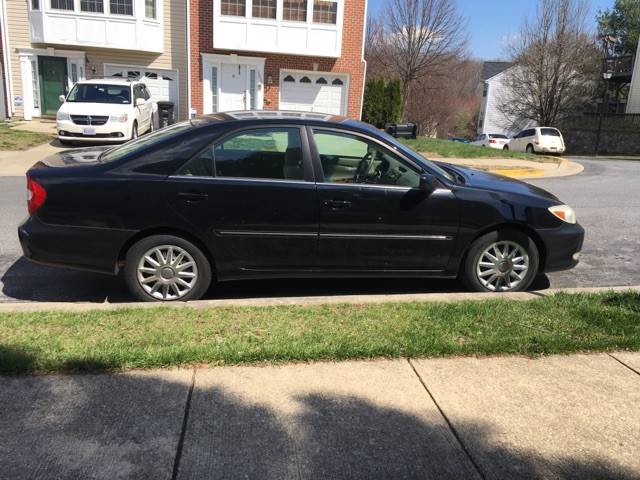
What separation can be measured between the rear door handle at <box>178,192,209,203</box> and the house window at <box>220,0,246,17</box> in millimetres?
18572

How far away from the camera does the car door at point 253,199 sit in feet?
15.5

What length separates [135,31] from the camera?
70.4 ft

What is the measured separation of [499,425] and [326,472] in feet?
3.39

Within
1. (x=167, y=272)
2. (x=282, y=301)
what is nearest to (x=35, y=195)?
(x=167, y=272)

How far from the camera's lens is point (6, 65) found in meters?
21.7

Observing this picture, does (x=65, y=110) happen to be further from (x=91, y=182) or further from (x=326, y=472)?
(x=326, y=472)

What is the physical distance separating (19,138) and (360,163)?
14.8 metres

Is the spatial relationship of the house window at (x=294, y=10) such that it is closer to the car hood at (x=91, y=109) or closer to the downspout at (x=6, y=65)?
the car hood at (x=91, y=109)

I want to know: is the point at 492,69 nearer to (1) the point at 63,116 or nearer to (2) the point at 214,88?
(2) the point at 214,88

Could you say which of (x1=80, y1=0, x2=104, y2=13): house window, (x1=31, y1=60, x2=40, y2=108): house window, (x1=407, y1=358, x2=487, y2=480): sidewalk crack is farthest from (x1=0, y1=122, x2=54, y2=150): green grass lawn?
(x1=407, y1=358, x2=487, y2=480): sidewalk crack

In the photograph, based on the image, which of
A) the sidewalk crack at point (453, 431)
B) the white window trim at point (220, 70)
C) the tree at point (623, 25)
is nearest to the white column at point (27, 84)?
the white window trim at point (220, 70)

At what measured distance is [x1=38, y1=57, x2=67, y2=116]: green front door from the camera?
2206 cm

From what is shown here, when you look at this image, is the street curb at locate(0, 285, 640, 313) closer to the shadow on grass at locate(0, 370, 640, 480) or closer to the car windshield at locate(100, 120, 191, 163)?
the shadow on grass at locate(0, 370, 640, 480)

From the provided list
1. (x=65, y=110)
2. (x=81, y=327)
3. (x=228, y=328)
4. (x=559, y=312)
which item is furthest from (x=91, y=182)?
(x=65, y=110)
